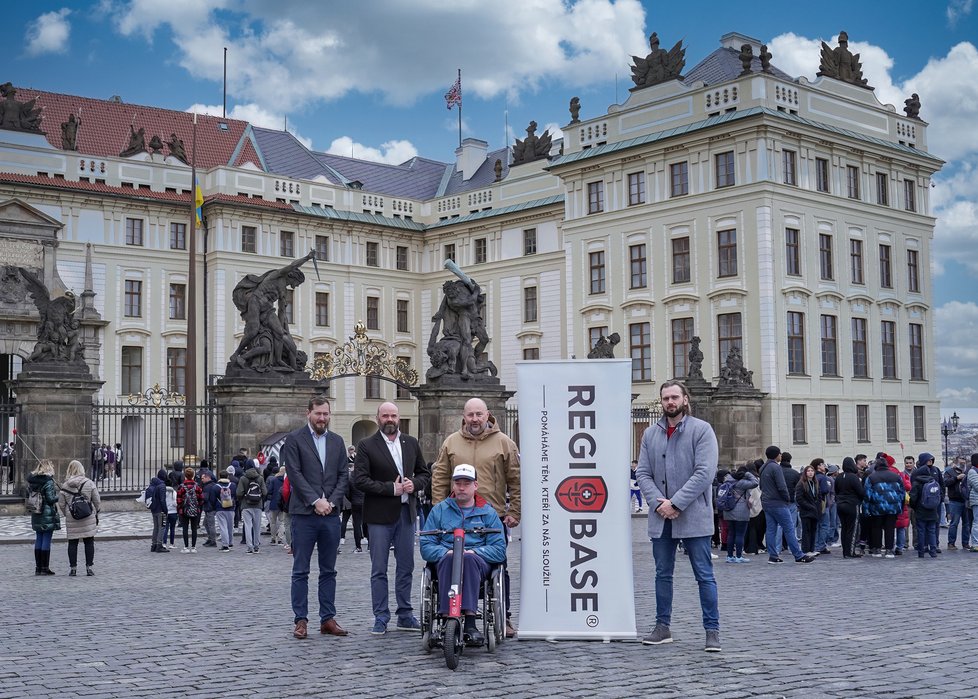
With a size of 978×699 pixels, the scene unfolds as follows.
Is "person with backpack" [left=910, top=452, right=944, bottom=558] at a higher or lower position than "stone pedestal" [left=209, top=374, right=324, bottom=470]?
lower

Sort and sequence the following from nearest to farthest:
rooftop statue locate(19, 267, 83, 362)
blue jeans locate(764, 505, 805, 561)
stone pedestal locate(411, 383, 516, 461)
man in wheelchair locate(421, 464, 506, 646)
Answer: man in wheelchair locate(421, 464, 506, 646) → blue jeans locate(764, 505, 805, 561) → rooftop statue locate(19, 267, 83, 362) → stone pedestal locate(411, 383, 516, 461)

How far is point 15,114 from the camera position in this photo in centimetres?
4778

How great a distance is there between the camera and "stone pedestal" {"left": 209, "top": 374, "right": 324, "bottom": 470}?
25047 millimetres

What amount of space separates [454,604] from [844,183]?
1530 inches

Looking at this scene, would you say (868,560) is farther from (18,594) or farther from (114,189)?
(114,189)

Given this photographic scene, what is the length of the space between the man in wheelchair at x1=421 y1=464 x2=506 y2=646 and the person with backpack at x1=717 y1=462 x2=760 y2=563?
8564 millimetres

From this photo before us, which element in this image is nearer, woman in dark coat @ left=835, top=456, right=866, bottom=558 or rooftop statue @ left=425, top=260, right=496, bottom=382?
woman in dark coat @ left=835, top=456, right=866, bottom=558

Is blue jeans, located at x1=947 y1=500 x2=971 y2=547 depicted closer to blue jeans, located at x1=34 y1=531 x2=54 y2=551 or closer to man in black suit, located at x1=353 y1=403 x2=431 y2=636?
man in black suit, located at x1=353 y1=403 x2=431 y2=636

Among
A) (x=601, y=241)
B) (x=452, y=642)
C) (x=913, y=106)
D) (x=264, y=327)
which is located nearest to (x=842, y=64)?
(x=913, y=106)

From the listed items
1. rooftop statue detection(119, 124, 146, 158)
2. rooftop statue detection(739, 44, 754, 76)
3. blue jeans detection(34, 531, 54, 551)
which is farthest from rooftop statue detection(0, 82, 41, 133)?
blue jeans detection(34, 531, 54, 551)

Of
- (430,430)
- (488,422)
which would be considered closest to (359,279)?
(430,430)

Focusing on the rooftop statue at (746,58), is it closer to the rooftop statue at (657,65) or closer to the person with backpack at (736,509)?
the rooftop statue at (657,65)

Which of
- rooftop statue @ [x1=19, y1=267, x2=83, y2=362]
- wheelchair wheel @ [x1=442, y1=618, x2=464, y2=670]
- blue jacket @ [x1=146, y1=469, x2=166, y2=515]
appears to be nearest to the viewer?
wheelchair wheel @ [x1=442, y1=618, x2=464, y2=670]

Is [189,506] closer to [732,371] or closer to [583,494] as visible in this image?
[583,494]
